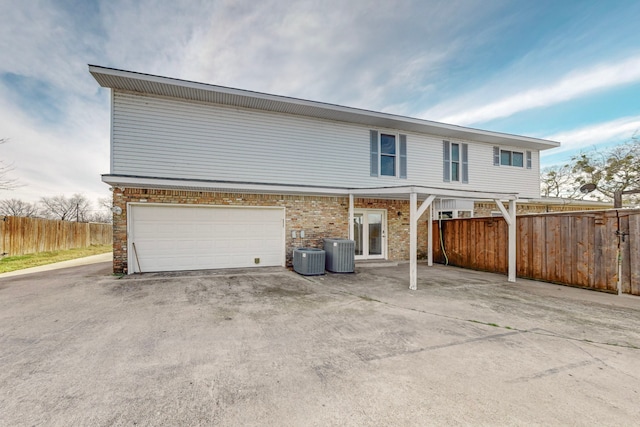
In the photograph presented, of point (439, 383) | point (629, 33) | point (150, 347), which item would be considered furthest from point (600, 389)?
point (629, 33)

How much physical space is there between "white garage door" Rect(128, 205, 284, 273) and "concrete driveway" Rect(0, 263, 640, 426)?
2.23 meters

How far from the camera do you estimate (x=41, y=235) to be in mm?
12656

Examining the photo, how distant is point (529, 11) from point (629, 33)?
2509 millimetres

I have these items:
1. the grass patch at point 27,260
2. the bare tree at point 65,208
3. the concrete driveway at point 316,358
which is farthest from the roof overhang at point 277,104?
the bare tree at point 65,208

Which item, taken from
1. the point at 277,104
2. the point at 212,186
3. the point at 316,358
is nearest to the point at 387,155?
the point at 277,104

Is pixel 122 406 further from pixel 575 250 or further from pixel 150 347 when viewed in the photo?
pixel 575 250

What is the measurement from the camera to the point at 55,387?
7.78ft

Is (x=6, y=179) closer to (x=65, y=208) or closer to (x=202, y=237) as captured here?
(x=202, y=237)

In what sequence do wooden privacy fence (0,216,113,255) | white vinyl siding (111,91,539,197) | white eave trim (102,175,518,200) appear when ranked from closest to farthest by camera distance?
1. white eave trim (102,175,518,200)
2. white vinyl siding (111,91,539,197)
3. wooden privacy fence (0,216,113,255)

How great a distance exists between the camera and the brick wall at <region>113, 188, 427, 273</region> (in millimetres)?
7267

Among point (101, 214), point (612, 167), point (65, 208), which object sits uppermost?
point (612, 167)

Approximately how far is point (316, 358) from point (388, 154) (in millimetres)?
8625

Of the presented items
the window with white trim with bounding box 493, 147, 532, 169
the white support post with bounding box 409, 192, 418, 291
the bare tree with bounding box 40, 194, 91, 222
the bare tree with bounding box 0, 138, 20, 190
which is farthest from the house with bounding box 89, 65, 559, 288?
the bare tree with bounding box 40, 194, 91, 222

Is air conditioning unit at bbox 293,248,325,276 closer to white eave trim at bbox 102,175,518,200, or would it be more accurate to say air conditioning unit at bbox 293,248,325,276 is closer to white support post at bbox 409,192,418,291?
white eave trim at bbox 102,175,518,200
